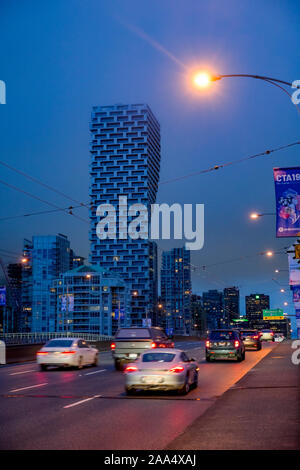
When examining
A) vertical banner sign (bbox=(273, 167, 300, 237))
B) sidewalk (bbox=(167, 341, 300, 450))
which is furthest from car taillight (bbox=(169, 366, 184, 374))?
vertical banner sign (bbox=(273, 167, 300, 237))

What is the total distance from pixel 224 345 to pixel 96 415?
61.2 feet

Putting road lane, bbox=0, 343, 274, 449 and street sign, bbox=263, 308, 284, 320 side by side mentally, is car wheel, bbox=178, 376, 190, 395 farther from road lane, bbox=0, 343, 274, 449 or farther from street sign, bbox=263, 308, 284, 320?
street sign, bbox=263, 308, 284, 320

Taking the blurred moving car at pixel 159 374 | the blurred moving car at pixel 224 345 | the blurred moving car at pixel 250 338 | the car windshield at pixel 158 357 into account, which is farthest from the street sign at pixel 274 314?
the blurred moving car at pixel 159 374

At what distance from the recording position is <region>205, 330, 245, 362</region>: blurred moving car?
Result: 98.7 feet

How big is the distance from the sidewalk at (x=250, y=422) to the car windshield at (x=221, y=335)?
40.7ft

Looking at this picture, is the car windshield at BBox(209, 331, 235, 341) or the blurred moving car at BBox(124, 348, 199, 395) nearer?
the blurred moving car at BBox(124, 348, 199, 395)

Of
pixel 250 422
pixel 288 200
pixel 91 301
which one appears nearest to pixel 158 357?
pixel 250 422

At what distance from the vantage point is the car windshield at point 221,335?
30312mm

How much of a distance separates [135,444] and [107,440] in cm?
63

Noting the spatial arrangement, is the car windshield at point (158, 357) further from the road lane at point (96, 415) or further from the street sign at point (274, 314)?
the street sign at point (274, 314)

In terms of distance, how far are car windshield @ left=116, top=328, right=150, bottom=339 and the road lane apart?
5627 mm

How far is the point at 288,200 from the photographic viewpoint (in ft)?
63.9
